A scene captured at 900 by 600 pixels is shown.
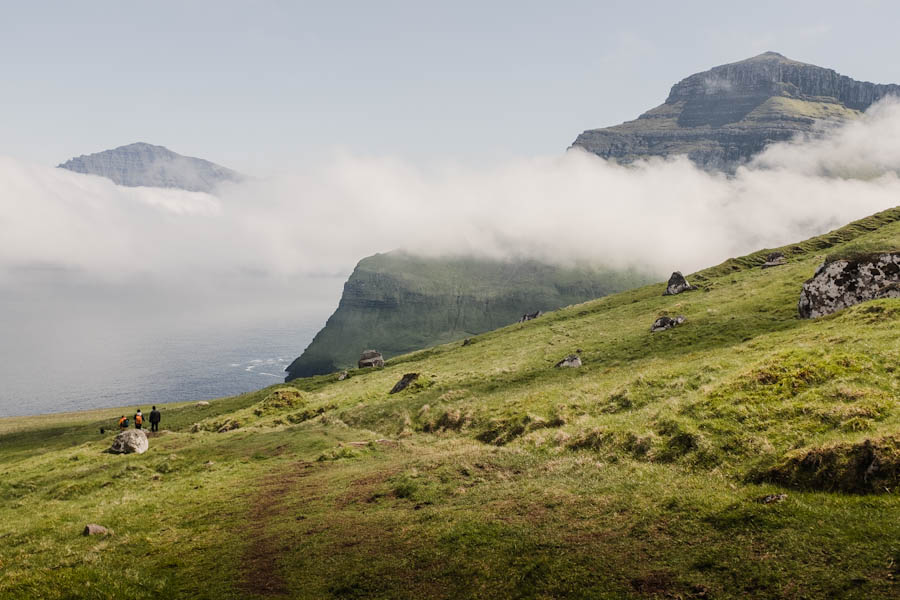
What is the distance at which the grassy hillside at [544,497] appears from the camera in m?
12.3

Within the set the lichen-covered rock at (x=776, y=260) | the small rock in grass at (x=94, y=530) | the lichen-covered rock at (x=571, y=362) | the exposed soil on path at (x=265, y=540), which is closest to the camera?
the exposed soil on path at (x=265, y=540)

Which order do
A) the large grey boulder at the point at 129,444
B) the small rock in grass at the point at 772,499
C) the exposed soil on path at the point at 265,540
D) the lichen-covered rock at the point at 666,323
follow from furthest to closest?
1. the lichen-covered rock at the point at 666,323
2. the large grey boulder at the point at 129,444
3. the exposed soil on path at the point at 265,540
4. the small rock in grass at the point at 772,499

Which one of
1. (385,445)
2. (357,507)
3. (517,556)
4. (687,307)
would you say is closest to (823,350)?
(517,556)

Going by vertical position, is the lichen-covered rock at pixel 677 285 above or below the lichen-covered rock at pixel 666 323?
above

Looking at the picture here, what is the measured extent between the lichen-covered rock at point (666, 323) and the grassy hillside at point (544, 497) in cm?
1651

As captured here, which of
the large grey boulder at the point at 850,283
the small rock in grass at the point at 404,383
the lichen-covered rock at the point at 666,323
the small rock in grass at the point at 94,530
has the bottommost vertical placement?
the small rock in grass at the point at 404,383

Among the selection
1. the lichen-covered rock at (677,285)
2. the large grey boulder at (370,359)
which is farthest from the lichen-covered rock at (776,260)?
the large grey boulder at (370,359)

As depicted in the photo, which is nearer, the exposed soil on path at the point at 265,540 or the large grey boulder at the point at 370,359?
the exposed soil on path at the point at 265,540

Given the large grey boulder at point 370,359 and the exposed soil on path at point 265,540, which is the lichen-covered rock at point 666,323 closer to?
the exposed soil on path at point 265,540

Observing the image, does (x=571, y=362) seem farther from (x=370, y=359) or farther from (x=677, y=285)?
(x=370, y=359)

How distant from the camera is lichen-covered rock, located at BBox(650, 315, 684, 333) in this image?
62500 millimetres

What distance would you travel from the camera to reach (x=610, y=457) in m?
24.0

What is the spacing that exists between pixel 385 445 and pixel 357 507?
1641 centimetres

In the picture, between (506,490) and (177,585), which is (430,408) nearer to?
(506,490)
